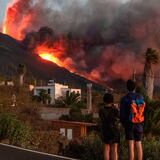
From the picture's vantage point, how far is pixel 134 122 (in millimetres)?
10258

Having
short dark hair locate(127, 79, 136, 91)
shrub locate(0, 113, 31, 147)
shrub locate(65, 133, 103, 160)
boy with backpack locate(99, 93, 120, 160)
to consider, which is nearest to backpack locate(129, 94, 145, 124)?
short dark hair locate(127, 79, 136, 91)

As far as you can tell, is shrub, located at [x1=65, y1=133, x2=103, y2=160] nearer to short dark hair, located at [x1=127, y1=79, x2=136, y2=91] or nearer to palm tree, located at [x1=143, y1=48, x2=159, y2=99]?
short dark hair, located at [x1=127, y1=79, x2=136, y2=91]

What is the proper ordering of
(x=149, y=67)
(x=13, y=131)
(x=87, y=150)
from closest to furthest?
(x=87, y=150), (x=13, y=131), (x=149, y=67)

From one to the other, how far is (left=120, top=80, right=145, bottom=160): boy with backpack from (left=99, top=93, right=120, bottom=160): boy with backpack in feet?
1.27

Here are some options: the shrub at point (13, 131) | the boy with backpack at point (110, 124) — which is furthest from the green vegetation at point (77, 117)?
the boy with backpack at point (110, 124)

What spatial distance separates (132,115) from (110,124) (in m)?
0.66

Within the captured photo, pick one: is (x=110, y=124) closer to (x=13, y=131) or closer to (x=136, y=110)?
(x=136, y=110)

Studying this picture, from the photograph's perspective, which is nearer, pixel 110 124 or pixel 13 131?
pixel 110 124

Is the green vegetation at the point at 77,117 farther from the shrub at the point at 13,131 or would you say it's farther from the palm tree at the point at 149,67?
the shrub at the point at 13,131

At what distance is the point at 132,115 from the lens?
33.7 ft

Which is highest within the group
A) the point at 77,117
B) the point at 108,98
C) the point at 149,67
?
the point at 149,67

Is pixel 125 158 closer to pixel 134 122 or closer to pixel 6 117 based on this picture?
pixel 134 122

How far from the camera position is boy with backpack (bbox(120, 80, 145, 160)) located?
33.7 feet

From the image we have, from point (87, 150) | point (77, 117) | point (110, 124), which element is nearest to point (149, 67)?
point (77, 117)
